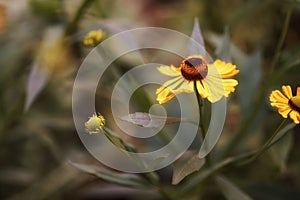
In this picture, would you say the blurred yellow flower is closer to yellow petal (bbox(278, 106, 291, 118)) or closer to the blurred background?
the blurred background

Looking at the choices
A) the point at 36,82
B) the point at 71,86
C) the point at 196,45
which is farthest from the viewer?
the point at 71,86

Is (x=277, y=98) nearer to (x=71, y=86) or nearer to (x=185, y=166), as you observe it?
(x=185, y=166)

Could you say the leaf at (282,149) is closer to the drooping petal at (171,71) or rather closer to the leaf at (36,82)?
the drooping petal at (171,71)

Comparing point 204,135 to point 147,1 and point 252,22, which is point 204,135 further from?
point 147,1

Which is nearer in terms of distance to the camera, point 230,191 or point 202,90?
point 202,90

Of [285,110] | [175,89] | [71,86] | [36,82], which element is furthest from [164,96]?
[71,86]

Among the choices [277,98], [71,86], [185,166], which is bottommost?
[71,86]
